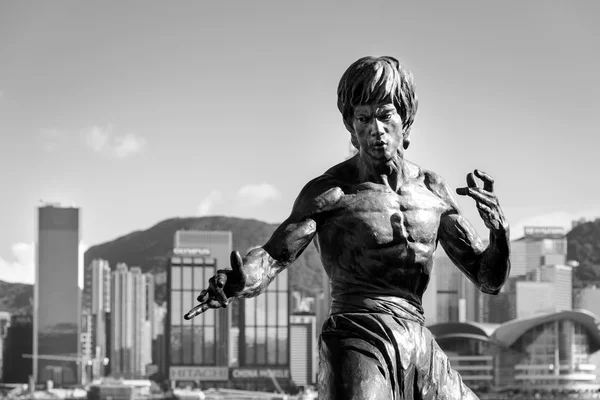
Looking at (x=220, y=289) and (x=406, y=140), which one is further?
(x=406, y=140)

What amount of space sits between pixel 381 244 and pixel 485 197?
2.17 ft

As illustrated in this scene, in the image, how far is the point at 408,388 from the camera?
26.1 ft

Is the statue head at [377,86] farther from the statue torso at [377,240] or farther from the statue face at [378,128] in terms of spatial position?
the statue torso at [377,240]

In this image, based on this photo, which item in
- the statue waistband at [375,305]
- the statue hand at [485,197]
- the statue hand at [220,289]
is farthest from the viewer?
the statue waistband at [375,305]

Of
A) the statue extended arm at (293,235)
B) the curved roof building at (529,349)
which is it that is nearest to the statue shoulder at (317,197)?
the statue extended arm at (293,235)

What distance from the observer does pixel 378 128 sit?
317 inches

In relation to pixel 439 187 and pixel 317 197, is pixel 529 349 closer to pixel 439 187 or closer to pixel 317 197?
pixel 439 187

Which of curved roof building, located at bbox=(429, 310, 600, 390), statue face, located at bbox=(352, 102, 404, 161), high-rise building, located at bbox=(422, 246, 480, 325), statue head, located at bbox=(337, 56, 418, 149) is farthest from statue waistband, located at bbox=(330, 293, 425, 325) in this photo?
high-rise building, located at bbox=(422, 246, 480, 325)

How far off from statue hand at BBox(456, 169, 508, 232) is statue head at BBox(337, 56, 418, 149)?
2.08 ft

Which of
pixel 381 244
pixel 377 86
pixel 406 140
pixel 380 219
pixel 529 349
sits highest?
pixel 377 86

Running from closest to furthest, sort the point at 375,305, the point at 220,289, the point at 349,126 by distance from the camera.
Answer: the point at 220,289, the point at 375,305, the point at 349,126

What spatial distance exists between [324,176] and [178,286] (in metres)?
190

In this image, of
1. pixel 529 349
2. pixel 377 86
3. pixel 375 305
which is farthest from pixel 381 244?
pixel 529 349

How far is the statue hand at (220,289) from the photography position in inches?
292
